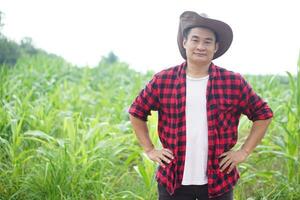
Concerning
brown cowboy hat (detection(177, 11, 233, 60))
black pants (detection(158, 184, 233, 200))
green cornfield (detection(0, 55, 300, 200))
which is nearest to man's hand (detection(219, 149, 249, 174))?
black pants (detection(158, 184, 233, 200))

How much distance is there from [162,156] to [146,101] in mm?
281

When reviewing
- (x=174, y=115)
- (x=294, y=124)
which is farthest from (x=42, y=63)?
(x=174, y=115)

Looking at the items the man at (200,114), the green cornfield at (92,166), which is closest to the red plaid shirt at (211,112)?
the man at (200,114)

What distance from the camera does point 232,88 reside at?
79.5 inches

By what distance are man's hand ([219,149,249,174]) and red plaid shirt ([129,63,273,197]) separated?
0.02 m

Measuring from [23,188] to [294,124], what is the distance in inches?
78.5

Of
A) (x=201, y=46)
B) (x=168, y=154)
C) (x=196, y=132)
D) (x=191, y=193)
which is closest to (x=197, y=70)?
(x=201, y=46)

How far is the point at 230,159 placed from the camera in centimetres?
204

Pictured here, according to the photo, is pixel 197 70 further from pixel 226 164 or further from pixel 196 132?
pixel 226 164

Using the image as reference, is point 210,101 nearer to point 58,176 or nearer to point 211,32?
point 211,32

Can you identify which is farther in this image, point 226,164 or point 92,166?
point 92,166

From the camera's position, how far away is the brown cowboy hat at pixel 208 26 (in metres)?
1.95

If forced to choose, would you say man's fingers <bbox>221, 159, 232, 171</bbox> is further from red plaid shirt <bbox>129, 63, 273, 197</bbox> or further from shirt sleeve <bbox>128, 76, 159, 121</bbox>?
shirt sleeve <bbox>128, 76, 159, 121</bbox>

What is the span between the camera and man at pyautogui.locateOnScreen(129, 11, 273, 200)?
6.49 ft
